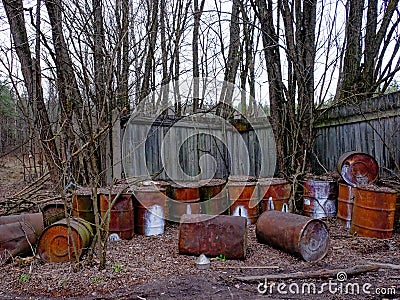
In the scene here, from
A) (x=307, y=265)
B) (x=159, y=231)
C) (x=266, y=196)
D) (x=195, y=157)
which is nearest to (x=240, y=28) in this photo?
(x=195, y=157)

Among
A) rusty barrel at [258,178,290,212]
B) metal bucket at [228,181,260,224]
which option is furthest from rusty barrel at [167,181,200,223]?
rusty barrel at [258,178,290,212]

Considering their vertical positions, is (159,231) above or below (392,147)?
below

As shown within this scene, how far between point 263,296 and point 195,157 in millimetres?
4865

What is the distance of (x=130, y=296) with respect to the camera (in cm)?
266

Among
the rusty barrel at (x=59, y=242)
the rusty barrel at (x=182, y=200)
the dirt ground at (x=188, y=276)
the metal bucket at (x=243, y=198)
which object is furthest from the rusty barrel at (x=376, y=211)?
the rusty barrel at (x=59, y=242)

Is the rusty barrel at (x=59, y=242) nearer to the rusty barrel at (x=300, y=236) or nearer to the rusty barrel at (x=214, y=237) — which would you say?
the rusty barrel at (x=214, y=237)

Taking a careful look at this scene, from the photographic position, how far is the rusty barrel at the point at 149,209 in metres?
4.52

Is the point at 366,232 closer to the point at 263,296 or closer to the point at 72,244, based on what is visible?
the point at 263,296

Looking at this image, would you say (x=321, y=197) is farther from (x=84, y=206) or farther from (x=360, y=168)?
(x=84, y=206)

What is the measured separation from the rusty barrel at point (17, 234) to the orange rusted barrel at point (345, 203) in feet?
12.3

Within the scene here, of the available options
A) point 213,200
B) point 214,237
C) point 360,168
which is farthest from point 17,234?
point 360,168

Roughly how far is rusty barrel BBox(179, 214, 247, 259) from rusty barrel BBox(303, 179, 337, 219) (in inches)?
69.7

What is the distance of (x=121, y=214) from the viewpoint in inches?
171

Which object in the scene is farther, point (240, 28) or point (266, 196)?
point (240, 28)
